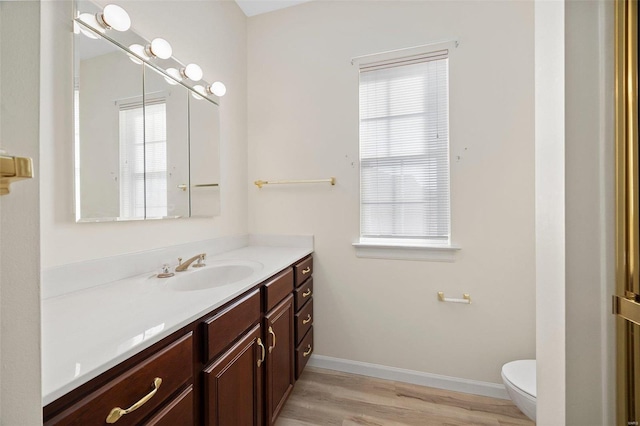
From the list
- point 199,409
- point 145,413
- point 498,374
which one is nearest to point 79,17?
point 145,413

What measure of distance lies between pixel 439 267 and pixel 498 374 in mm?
771

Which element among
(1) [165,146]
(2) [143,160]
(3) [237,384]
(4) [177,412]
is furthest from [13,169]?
(1) [165,146]

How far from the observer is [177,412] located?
792 millimetres

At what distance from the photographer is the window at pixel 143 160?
1.25m

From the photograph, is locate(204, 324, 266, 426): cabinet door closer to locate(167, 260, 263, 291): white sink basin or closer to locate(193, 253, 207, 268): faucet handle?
locate(167, 260, 263, 291): white sink basin

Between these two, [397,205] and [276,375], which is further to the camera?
[397,205]

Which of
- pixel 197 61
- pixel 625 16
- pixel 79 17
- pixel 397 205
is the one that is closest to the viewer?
pixel 625 16

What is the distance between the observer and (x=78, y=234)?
107 centimetres

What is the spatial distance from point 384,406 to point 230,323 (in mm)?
1273

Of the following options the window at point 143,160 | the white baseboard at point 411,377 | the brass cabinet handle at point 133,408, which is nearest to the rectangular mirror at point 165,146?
the window at point 143,160

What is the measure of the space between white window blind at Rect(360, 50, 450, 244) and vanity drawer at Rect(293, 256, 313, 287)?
46 centimetres

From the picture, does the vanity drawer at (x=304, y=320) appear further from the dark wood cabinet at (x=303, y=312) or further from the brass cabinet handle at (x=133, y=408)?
the brass cabinet handle at (x=133, y=408)

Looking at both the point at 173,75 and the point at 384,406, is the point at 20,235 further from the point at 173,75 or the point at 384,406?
the point at 384,406

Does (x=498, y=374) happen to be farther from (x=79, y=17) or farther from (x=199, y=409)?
(x=79, y=17)
